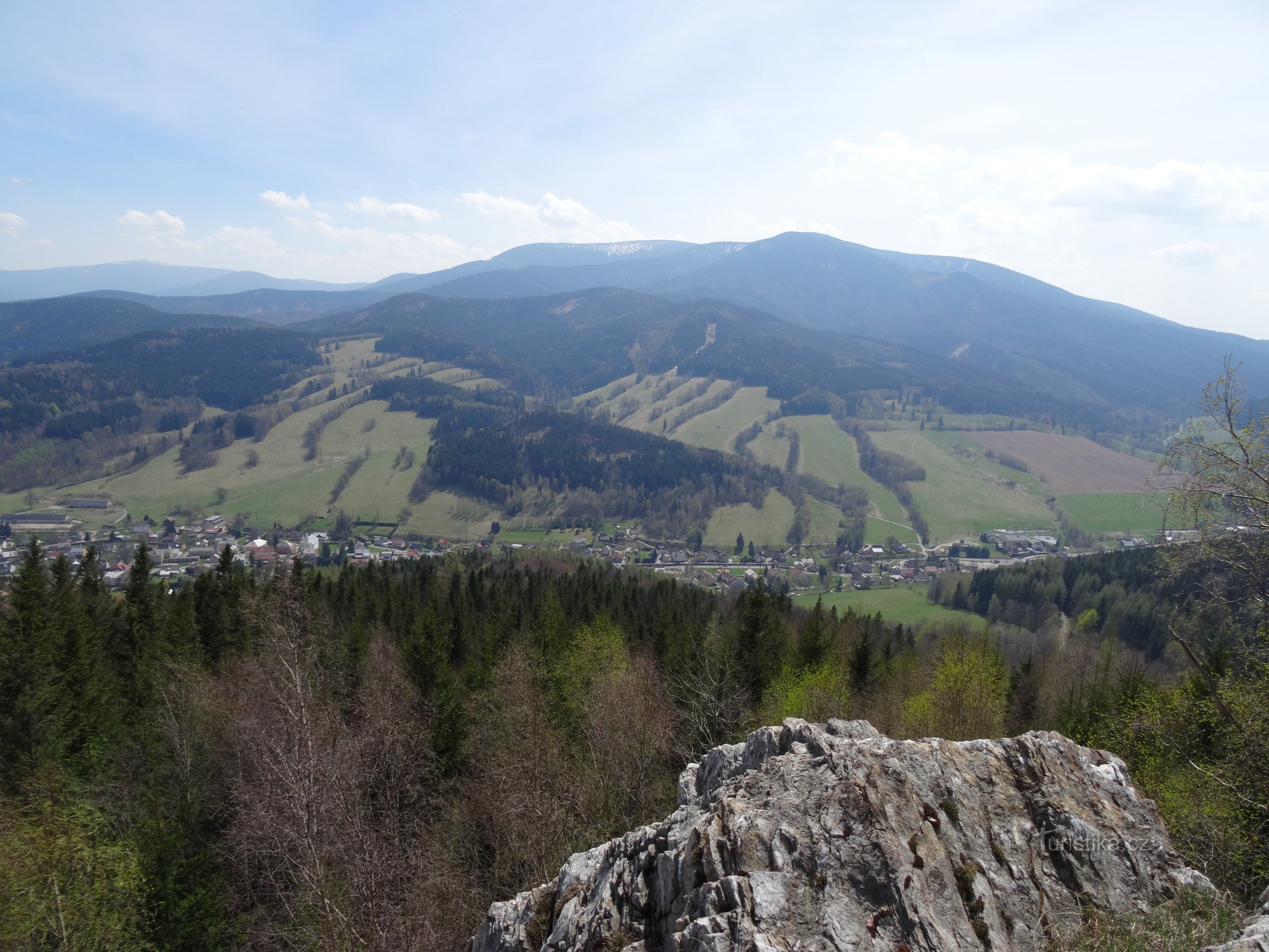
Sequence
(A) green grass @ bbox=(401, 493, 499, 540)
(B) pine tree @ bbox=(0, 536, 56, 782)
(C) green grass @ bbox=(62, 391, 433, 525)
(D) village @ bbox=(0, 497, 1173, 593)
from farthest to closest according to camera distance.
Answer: (C) green grass @ bbox=(62, 391, 433, 525) < (A) green grass @ bbox=(401, 493, 499, 540) < (D) village @ bbox=(0, 497, 1173, 593) < (B) pine tree @ bbox=(0, 536, 56, 782)

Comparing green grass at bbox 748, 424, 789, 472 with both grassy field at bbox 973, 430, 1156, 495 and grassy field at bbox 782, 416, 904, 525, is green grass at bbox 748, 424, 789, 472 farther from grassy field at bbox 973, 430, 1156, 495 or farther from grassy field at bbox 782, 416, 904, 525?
grassy field at bbox 973, 430, 1156, 495

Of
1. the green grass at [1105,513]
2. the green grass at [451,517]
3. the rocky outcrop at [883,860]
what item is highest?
the rocky outcrop at [883,860]

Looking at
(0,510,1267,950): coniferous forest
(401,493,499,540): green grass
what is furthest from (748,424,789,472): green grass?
(0,510,1267,950): coniferous forest

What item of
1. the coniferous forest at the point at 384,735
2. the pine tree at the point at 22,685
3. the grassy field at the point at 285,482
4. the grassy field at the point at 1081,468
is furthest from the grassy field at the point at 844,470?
the pine tree at the point at 22,685

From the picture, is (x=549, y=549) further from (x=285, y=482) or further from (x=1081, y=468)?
(x=1081, y=468)

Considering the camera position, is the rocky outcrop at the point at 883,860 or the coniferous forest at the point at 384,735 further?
the coniferous forest at the point at 384,735

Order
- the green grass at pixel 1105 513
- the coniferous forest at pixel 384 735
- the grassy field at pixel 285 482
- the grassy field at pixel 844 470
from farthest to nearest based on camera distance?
1. the grassy field at pixel 844 470
2. the green grass at pixel 1105 513
3. the grassy field at pixel 285 482
4. the coniferous forest at pixel 384 735

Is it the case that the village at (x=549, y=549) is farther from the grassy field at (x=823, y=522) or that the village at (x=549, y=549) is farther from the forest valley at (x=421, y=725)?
the forest valley at (x=421, y=725)

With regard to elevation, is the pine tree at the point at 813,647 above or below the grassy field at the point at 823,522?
above
